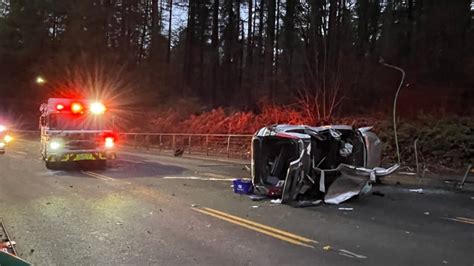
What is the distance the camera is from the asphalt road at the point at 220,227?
6531mm

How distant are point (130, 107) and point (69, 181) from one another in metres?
30.8

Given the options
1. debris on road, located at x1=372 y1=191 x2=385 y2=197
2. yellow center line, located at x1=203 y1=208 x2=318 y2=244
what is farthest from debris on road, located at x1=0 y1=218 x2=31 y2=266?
debris on road, located at x1=372 y1=191 x2=385 y2=197

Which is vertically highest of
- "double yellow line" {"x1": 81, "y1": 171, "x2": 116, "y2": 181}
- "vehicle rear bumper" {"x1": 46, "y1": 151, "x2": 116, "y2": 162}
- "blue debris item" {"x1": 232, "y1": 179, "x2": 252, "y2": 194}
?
"vehicle rear bumper" {"x1": 46, "y1": 151, "x2": 116, "y2": 162}

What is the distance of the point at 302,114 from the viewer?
85.7ft

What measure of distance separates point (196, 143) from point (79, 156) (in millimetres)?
11373

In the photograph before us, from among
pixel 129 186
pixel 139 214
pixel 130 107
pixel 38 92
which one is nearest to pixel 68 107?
pixel 129 186

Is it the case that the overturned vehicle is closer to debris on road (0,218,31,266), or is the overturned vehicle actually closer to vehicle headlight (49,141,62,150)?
debris on road (0,218,31,266)

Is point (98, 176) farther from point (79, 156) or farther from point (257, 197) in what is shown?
point (257, 197)

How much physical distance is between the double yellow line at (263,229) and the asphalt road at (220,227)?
2 cm

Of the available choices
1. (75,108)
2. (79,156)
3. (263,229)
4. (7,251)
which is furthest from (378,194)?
(75,108)

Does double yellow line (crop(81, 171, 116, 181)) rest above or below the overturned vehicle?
below

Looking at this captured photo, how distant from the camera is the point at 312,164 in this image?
1138 cm

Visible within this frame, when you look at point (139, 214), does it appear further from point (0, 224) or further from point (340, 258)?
point (340, 258)

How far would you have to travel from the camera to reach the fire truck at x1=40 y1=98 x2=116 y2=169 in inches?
733
